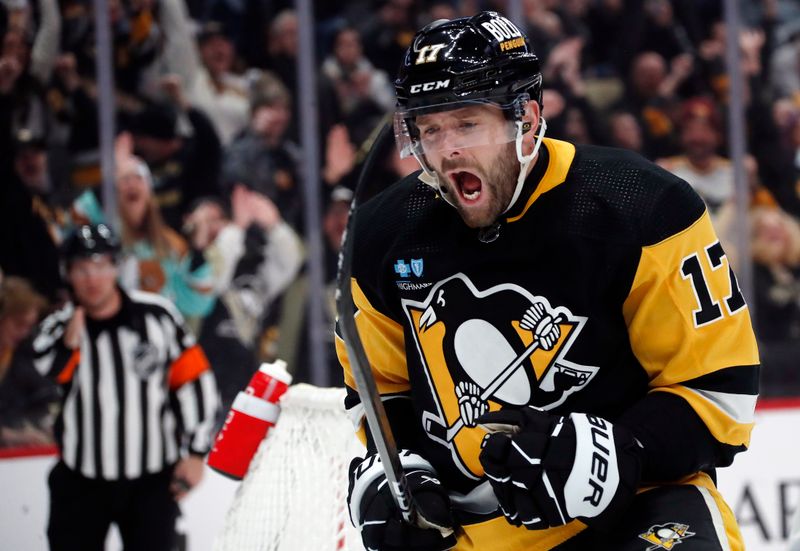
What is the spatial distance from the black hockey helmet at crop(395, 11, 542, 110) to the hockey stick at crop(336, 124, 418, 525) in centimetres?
7

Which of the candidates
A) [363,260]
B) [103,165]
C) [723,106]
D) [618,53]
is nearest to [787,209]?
[723,106]

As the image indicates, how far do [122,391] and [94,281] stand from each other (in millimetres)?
352

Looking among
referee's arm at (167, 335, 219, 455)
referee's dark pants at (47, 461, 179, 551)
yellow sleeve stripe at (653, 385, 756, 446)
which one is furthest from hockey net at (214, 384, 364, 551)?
referee's arm at (167, 335, 219, 455)

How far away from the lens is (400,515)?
145 centimetres

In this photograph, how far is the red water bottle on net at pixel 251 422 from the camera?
2.18m

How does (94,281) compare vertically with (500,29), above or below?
below

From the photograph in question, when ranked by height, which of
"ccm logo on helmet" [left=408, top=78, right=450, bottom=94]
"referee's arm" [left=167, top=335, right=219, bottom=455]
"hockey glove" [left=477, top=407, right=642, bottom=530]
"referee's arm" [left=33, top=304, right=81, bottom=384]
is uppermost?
"ccm logo on helmet" [left=408, top=78, right=450, bottom=94]

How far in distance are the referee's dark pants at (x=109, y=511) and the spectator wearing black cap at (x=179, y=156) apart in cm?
137

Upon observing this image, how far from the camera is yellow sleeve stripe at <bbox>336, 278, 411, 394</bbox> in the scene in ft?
5.12

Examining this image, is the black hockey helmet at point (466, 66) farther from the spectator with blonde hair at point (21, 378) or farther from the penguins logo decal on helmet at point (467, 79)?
the spectator with blonde hair at point (21, 378)

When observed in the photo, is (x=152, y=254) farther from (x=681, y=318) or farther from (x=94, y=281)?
(x=681, y=318)

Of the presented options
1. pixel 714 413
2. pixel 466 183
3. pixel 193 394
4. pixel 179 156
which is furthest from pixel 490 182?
pixel 179 156

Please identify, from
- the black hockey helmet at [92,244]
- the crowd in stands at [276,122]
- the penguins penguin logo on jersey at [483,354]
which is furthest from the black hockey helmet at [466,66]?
the crowd in stands at [276,122]

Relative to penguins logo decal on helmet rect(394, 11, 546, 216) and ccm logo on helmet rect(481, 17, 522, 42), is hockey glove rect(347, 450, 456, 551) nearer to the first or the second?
penguins logo decal on helmet rect(394, 11, 546, 216)
